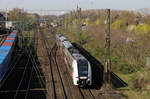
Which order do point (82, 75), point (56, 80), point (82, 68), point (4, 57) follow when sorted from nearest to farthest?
1. point (82, 75)
2. point (82, 68)
3. point (4, 57)
4. point (56, 80)

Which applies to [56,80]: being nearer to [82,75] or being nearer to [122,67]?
[82,75]

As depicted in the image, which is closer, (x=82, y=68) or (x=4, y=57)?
(x=82, y=68)

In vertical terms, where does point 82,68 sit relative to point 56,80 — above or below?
above

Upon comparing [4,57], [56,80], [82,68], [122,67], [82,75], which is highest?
[4,57]

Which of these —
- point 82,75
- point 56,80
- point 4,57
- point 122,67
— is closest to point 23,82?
point 4,57

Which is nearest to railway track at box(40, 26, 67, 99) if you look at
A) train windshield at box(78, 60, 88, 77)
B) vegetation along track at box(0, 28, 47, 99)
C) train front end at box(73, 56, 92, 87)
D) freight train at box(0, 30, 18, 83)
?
vegetation along track at box(0, 28, 47, 99)

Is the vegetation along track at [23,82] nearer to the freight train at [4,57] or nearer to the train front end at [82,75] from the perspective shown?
the freight train at [4,57]

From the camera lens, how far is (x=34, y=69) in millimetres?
26484

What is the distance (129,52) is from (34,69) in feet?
43.2

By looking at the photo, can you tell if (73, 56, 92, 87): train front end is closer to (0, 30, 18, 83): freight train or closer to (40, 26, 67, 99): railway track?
(40, 26, 67, 99): railway track

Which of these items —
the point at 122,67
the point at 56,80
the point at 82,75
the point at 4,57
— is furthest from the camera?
the point at 122,67

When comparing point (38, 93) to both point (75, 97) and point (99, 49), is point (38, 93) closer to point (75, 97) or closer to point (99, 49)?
point (75, 97)

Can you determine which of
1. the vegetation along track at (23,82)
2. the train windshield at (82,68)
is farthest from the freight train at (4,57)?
the train windshield at (82,68)

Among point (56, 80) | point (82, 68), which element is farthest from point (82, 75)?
point (56, 80)
